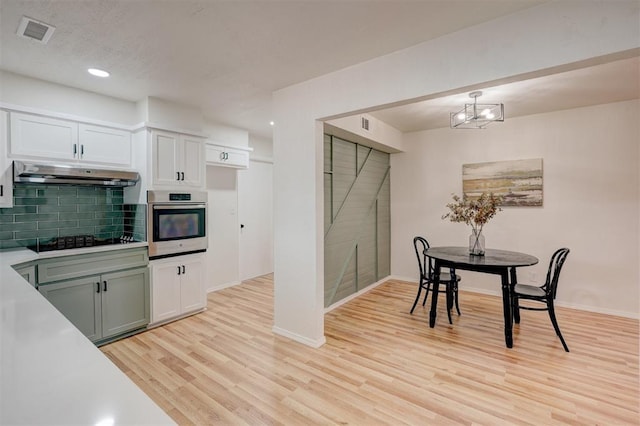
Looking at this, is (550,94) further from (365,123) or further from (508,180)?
(365,123)

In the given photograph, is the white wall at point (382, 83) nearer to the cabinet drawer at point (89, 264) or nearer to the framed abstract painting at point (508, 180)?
the cabinet drawer at point (89, 264)

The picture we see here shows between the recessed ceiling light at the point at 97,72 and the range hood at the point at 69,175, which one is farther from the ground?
the recessed ceiling light at the point at 97,72

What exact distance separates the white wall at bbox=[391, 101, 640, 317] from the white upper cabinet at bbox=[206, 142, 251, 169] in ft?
10.4

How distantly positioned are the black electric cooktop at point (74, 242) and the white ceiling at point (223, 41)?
155cm

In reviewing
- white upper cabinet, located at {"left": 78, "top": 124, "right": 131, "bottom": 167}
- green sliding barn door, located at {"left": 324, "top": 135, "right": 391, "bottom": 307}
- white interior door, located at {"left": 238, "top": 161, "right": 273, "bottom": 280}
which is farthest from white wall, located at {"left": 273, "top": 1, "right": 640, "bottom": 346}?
white interior door, located at {"left": 238, "top": 161, "right": 273, "bottom": 280}

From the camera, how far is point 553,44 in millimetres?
1826

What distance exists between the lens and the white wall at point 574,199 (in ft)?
12.2

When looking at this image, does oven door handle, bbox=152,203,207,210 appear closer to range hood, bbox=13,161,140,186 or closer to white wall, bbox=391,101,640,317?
range hood, bbox=13,161,140,186

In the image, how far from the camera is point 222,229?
193 inches

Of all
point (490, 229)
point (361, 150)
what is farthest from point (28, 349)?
point (490, 229)

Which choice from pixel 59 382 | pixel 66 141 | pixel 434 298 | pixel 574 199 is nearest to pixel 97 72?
pixel 66 141

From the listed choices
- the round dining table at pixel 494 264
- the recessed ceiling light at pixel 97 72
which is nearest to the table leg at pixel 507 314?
the round dining table at pixel 494 264

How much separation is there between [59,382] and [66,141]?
10.0 feet

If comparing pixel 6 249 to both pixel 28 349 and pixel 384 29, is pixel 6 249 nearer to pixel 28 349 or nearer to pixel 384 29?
pixel 28 349
